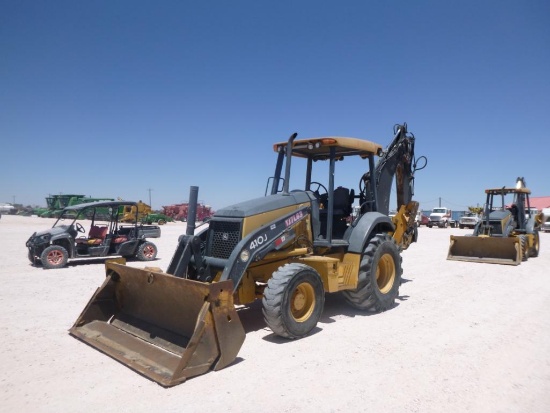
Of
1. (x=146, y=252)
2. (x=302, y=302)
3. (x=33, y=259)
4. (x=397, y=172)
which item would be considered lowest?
(x=33, y=259)

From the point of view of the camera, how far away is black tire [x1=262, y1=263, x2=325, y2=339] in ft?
15.5

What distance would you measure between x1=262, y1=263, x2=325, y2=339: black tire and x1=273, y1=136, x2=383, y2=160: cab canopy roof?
6.52ft

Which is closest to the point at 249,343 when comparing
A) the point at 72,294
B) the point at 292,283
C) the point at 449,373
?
the point at 292,283

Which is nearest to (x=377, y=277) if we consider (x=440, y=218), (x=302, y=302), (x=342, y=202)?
(x=342, y=202)

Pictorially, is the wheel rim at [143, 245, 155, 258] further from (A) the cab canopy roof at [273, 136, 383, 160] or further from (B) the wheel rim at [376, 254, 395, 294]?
(B) the wheel rim at [376, 254, 395, 294]

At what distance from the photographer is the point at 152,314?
16.0 ft

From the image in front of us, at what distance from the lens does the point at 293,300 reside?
5051 millimetres

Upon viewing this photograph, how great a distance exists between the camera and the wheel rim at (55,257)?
1064cm

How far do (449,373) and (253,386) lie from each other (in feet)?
6.46

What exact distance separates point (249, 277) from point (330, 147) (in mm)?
2374

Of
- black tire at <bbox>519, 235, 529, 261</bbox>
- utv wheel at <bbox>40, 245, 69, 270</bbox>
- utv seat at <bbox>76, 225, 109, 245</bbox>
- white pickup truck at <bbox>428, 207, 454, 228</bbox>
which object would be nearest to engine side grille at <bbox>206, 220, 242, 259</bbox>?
utv wheel at <bbox>40, 245, 69, 270</bbox>

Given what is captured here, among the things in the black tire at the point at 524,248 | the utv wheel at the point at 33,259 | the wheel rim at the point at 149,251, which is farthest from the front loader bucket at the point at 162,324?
the black tire at the point at 524,248

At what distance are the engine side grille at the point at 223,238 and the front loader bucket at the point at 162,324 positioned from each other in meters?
0.92

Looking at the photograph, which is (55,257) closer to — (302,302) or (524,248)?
(302,302)
